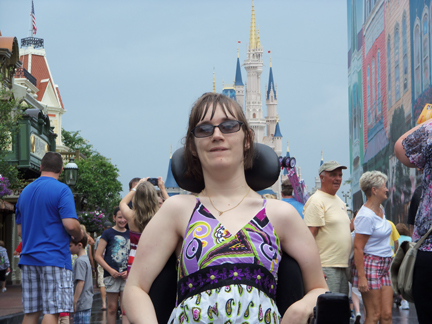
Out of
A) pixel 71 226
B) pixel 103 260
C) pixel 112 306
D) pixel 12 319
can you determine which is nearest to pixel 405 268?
pixel 71 226

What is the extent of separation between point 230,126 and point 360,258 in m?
4.25

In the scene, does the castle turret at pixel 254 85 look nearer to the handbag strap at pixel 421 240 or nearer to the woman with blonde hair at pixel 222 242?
the handbag strap at pixel 421 240

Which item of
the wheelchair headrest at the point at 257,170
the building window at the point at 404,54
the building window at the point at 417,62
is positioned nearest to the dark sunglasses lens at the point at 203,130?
the wheelchair headrest at the point at 257,170

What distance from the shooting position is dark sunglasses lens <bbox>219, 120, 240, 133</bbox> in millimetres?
2600

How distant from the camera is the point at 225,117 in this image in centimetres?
262

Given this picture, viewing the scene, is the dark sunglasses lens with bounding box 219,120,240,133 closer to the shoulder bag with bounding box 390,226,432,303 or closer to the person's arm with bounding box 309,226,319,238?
the shoulder bag with bounding box 390,226,432,303

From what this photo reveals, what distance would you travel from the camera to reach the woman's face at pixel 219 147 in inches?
101

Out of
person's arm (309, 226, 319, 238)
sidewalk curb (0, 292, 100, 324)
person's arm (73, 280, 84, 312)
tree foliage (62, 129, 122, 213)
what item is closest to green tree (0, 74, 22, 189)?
sidewalk curb (0, 292, 100, 324)

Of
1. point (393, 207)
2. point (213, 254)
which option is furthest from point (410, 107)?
point (213, 254)

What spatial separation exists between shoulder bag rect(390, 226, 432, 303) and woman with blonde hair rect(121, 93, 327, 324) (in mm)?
929

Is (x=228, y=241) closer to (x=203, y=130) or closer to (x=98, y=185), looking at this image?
(x=203, y=130)

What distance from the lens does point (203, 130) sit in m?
2.61

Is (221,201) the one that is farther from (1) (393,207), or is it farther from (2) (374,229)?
(1) (393,207)

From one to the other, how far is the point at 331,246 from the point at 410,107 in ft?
43.2
